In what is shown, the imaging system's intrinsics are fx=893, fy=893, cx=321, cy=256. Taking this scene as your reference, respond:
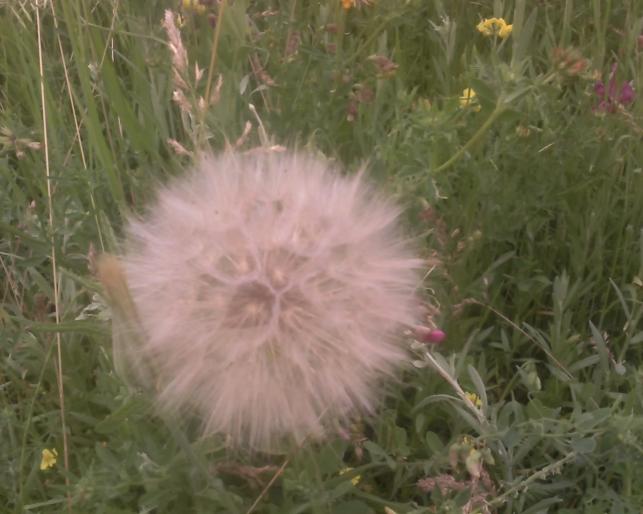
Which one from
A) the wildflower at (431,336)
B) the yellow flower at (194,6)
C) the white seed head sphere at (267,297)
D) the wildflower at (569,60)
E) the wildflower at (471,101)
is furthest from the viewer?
the yellow flower at (194,6)

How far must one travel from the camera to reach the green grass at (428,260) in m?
1.64

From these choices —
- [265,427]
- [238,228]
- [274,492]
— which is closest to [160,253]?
[238,228]

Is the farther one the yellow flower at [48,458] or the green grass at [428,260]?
the yellow flower at [48,458]

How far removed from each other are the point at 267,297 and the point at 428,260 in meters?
0.39

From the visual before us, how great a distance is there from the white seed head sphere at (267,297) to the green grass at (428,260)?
12 centimetres

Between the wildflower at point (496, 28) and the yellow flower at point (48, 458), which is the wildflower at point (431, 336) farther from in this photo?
the wildflower at point (496, 28)

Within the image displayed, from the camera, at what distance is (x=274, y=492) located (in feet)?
5.78

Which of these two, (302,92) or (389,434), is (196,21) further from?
(389,434)

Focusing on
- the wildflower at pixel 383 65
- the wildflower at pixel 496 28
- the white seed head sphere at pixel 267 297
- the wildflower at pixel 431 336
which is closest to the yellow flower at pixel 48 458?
the white seed head sphere at pixel 267 297

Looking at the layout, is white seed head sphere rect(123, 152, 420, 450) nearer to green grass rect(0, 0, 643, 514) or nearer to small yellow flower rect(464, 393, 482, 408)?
green grass rect(0, 0, 643, 514)

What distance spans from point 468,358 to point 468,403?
0.27 metres

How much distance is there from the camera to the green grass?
1.64m

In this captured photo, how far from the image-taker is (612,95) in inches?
88.7

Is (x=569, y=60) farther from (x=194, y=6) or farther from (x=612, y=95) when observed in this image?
(x=194, y=6)
